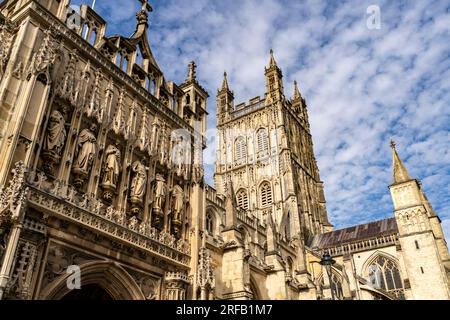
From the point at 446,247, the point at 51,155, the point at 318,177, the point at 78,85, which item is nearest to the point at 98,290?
the point at 51,155

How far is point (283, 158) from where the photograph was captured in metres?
50.6

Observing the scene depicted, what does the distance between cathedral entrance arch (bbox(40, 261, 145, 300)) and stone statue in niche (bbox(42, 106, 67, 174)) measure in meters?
2.67

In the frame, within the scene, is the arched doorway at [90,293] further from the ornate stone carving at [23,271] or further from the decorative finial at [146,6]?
the decorative finial at [146,6]

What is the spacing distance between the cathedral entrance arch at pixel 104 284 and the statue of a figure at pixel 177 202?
3162 mm

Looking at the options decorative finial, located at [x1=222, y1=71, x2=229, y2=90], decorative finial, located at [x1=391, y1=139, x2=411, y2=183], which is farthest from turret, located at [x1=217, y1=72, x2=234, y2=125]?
decorative finial, located at [x1=391, y1=139, x2=411, y2=183]

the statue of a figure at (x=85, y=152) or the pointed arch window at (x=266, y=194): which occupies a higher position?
the pointed arch window at (x=266, y=194)

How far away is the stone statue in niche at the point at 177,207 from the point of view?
13.1 metres

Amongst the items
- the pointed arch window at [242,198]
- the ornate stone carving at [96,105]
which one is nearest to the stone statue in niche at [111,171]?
the ornate stone carving at [96,105]

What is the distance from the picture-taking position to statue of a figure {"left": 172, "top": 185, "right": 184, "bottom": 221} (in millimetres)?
13304

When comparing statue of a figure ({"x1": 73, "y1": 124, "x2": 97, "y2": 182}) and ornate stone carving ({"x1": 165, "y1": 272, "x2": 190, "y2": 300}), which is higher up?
statue of a figure ({"x1": 73, "y1": 124, "x2": 97, "y2": 182})

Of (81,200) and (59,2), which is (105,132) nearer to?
(81,200)

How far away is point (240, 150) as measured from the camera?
2210 inches

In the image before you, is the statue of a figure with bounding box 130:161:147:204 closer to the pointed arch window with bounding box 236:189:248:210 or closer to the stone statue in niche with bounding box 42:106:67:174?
the stone statue in niche with bounding box 42:106:67:174

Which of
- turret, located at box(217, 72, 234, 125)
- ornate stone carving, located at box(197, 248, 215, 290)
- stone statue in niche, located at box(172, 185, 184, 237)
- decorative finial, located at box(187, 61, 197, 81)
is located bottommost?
ornate stone carving, located at box(197, 248, 215, 290)
